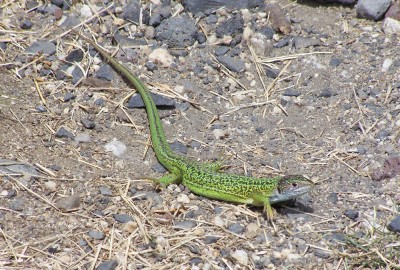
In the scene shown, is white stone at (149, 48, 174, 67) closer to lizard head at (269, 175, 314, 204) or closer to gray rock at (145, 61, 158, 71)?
gray rock at (145, 61, 158, 71)

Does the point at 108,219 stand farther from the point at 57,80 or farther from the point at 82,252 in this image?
the point at 57,80

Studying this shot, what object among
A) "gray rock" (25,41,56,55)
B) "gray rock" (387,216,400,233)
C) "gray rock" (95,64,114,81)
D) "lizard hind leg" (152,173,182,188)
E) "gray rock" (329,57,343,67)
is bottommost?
"lizard hind leg" (152,173,182,188)

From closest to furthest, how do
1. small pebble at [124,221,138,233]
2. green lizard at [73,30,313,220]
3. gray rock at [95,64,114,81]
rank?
small pebble at [124,221,138,233] < green lizard at [73,30,313,220] < gray rock at [95,64,114,81]

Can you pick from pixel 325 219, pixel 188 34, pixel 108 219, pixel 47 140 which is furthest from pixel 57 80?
pixel 325 219

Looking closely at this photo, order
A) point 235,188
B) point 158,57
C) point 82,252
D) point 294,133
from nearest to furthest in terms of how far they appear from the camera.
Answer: point 82,252, point 235,188, point 294,133, point 158,57

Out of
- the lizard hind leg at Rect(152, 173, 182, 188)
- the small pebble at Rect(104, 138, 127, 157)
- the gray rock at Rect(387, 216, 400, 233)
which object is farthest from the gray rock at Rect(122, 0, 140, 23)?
the gray rock at Rect(387, 216, 400, 233)

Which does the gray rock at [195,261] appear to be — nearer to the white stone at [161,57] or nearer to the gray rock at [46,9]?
the white stone at [161,57]
